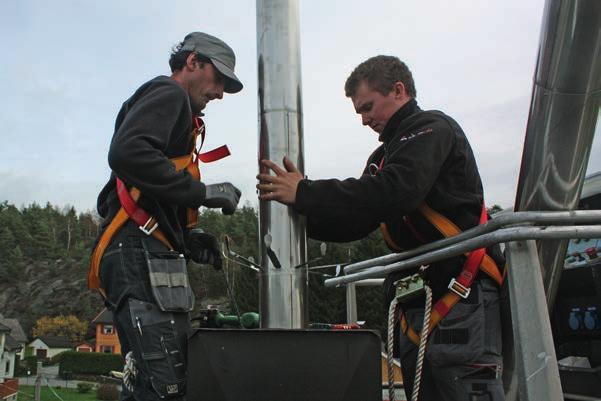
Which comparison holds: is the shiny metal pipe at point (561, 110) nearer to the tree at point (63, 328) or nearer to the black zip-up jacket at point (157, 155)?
the black zip-up jacket at point (157, 155)

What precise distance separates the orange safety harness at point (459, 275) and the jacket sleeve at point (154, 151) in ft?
3.60

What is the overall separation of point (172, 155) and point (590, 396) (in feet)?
8.99

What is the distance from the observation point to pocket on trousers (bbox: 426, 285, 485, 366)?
2.32 metres

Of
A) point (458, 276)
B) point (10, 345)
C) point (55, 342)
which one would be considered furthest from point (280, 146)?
point (55, 342)

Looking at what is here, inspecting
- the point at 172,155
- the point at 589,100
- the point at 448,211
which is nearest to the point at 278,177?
the point at 172,155

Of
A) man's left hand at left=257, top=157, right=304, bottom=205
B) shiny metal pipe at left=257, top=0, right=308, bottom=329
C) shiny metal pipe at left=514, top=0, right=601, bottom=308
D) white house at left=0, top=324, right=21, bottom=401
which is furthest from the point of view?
white house at left=0, top=324, right=21, bottom=401

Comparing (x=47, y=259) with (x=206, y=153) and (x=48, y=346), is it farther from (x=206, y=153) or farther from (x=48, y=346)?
(x=206, y=153)

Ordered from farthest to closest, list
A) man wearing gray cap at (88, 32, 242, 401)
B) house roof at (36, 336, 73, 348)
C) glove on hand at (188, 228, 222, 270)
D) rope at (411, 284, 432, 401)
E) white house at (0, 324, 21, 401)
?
house roof at (36, 336, 73, 348) < white house at (0, 324, 21, 401) < glove on hand at (188, 228, 222, 270) < man wearing gray cap at (88, 32, 242, 401) < rope at (411, 284, 432, 401)

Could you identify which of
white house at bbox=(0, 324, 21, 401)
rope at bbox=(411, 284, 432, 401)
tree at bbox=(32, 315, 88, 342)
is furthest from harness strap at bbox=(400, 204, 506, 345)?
tree at bbox=(32, 315, 88, 342)

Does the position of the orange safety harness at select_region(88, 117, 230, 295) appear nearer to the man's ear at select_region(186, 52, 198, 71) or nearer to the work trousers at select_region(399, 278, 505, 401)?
the man's ear at select_region(186, 52, 198, 71)

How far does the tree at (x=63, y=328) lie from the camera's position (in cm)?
9194

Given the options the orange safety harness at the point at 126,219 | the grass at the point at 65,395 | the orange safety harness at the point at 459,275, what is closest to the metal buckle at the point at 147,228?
the orange safety harness at the point at 126,219

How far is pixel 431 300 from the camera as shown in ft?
7.84

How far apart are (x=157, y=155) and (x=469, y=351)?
62.8 inches
